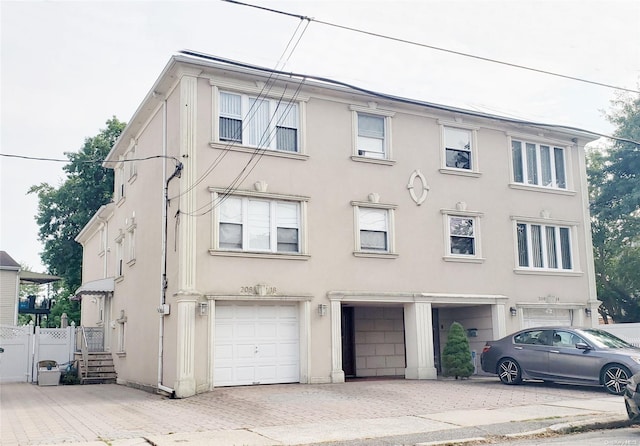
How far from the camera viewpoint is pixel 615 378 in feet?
47.5

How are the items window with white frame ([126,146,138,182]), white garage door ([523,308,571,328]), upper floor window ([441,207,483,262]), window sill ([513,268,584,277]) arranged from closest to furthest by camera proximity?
1. upper floor window ([441,207,483,262])
2. window sill ([513,268,584,277])
3. white garage door ([523,308,571,328])
4. window with white frame ([126,146,138,182])

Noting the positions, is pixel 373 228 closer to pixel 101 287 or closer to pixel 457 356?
pixel 457 356

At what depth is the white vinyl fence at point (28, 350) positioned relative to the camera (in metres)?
23.6

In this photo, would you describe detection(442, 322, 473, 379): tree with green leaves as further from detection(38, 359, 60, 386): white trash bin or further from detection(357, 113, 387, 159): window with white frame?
detection(38, 359, 60, 386): white trash bin

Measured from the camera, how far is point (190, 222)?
16141 millimetres

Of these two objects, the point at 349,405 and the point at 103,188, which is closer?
the point at 349,405

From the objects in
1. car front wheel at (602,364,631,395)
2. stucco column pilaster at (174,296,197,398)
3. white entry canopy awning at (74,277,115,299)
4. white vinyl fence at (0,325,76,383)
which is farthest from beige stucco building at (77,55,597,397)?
car front wheel at (602,364,631,395)

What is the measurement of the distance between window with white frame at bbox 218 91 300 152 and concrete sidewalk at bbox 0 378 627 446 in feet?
20.0

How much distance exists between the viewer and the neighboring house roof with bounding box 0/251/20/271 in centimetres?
3509

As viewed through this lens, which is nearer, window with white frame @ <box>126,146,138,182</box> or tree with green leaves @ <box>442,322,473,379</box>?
tree with green leaves @ <box>442,322,473,379</box>

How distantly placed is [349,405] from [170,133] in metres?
8.49

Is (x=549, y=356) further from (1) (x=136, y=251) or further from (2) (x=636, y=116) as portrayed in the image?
(2) (x=636, y=116)

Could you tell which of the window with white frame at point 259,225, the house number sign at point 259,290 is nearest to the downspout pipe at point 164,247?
the window with white frame at point 259,225

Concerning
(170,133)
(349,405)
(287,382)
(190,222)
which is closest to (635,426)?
(349,405)
